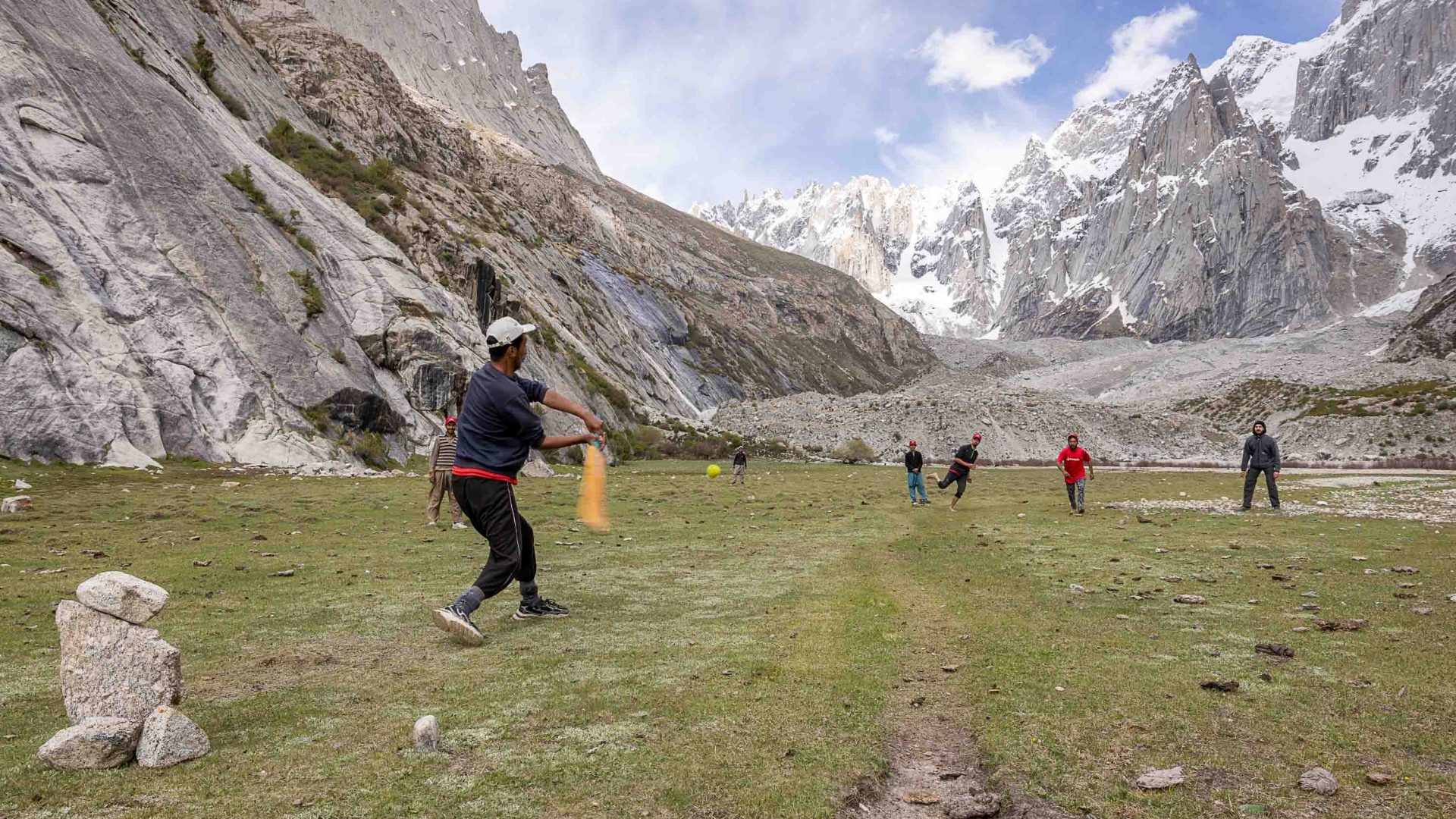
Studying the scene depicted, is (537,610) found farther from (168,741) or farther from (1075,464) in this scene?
(1075,464)

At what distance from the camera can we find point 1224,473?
50500 millimetres

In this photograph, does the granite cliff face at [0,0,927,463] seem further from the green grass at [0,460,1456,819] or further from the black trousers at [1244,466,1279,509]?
the black trousers at [1244,466,1279,509]

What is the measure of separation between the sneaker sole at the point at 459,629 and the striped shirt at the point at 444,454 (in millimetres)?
11447

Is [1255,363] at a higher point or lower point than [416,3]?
lower

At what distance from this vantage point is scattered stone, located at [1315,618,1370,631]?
8797 millimetres

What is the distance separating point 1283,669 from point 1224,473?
166ft

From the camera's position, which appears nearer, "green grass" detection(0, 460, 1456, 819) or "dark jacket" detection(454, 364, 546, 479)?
"green grass" detection(0, 460, 1456, 819)

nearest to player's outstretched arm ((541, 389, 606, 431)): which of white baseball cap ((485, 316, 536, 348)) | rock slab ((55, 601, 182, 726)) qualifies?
white baseball cap ((485, 316, 536, 348))

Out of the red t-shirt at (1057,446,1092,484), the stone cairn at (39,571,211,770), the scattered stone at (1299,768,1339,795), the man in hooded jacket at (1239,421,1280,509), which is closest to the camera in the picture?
the scattered stone at (1299,768,1339,795)

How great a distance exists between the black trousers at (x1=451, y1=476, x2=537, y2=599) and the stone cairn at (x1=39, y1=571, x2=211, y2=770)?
3618 millimetres

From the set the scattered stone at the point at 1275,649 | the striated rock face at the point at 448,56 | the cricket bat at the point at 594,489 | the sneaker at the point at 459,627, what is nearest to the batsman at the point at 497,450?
the sneaker at the point at 459,627

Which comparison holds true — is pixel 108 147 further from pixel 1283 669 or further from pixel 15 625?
pixel 1283 669

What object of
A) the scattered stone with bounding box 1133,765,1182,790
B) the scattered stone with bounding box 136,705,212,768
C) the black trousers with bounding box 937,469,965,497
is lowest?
the scattered stone with bounding box 136,705,212,768

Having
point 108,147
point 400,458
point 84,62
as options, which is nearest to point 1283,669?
point 400,458
